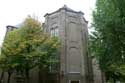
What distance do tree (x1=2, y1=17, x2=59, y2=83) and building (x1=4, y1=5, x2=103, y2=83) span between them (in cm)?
303

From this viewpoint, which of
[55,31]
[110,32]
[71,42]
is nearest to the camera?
[110,32]

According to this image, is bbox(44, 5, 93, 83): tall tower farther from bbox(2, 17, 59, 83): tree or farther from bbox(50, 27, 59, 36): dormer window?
bbox(2, 17, 59, 83): tree

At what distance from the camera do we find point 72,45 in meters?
29.1

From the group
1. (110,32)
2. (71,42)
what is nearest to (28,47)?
(71,42)

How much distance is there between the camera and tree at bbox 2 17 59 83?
24.4 meters

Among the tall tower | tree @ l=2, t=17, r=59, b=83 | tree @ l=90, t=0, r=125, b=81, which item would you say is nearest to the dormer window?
the tall tower

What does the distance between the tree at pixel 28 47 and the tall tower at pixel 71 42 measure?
9.85ft

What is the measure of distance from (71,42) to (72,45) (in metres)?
0.45

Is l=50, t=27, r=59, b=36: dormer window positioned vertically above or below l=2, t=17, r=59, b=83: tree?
above

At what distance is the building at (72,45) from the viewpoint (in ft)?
91.5

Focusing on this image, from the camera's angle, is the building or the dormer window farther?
the dormer window

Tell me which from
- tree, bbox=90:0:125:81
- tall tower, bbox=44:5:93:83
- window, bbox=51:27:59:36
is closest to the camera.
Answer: tree, bbox=90:0:125:81

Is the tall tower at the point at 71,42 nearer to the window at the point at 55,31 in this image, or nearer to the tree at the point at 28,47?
the window at the point at 55,31

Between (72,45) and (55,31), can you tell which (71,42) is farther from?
(55,31)
